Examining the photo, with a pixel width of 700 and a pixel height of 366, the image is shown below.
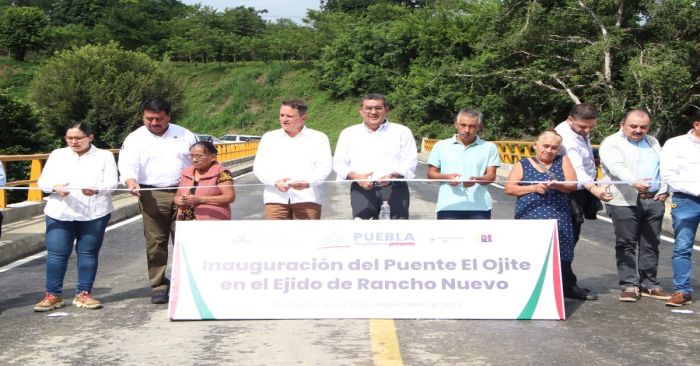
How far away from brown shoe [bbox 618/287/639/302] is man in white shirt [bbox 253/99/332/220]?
111 inches

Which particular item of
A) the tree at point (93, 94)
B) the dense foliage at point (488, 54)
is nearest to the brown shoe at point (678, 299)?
the dense foliage at point (488, 54)

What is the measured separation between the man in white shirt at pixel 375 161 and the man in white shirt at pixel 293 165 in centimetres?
27

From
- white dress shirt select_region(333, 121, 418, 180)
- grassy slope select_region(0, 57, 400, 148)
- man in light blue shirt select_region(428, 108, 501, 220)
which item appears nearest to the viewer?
man in light blue shirt select_region(428, 108, 501, 220)

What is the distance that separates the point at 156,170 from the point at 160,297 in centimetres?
113

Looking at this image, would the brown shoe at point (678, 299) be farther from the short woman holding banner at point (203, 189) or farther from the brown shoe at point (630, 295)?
the short woman holding banner at point (203, 189)

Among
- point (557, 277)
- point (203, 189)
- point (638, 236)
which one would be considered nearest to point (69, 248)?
point (203, 189)

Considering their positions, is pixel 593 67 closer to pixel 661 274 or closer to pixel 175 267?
pixel 661 274

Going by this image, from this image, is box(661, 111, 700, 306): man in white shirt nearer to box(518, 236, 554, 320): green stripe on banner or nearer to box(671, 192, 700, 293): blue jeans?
box(671, 192, 700, 293): blue jeans

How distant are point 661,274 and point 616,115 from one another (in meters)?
31.4

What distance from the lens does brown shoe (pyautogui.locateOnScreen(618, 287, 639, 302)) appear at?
7363mm

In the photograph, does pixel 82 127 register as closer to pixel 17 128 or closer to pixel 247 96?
pixel 17 128

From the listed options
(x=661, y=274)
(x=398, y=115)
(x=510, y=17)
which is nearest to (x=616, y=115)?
(x=510, y=17)

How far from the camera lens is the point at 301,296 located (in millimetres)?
6648

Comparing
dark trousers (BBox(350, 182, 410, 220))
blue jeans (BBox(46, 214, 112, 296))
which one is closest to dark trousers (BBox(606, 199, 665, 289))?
dark trousers (BBox(350, 182, 410, 220))
